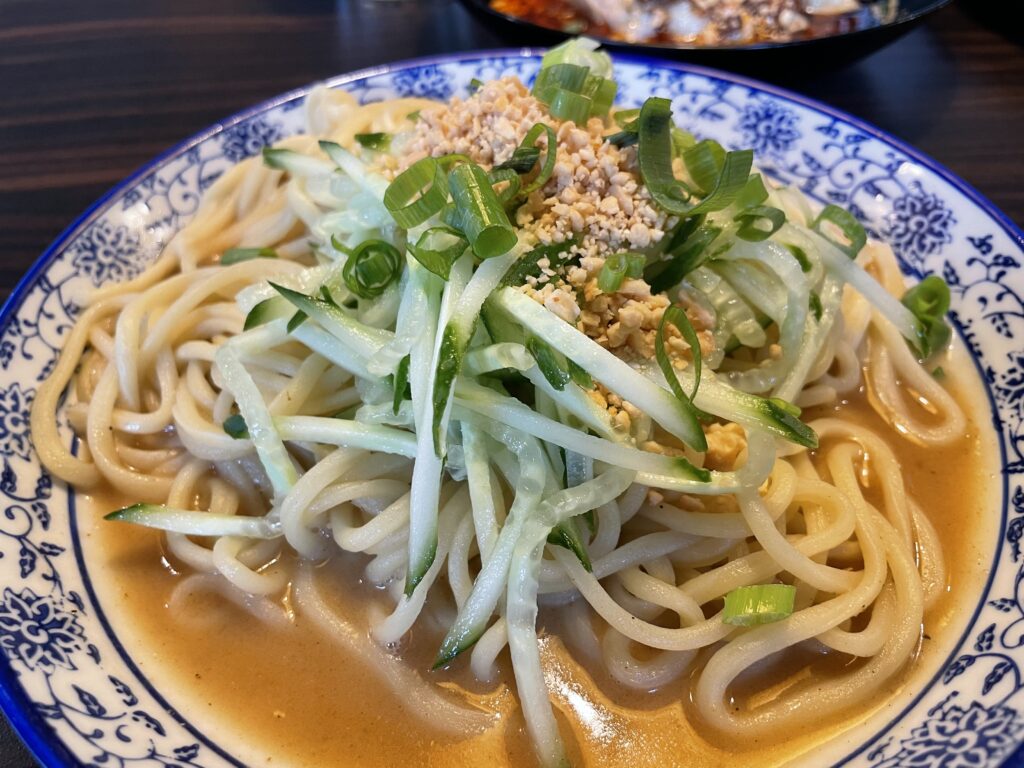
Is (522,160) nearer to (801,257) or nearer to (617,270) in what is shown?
(617,270)

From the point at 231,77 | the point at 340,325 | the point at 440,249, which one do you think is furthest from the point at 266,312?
the point at 231,77

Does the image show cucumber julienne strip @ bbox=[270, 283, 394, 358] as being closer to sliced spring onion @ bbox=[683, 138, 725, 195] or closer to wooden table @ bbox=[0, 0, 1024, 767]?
sliced spring onion @ bbox=[683, 138, 725, 195]

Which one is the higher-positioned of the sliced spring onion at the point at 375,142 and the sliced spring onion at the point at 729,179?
the sliced spring onion at the point at 729,179

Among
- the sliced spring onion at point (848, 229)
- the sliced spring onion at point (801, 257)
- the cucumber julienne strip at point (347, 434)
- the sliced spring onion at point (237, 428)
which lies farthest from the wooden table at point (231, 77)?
the cucumber julienne strip at point (347, 434)

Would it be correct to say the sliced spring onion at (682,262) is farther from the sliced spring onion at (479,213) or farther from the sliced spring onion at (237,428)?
the sliced spring onion at (237,428)

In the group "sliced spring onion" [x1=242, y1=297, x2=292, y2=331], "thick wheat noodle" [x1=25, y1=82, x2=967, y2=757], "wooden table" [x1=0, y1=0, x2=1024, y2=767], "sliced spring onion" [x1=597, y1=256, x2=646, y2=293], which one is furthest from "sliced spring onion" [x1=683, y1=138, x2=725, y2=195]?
"wooden table" [x1=0, y1=0, x2=1024, y2=767]

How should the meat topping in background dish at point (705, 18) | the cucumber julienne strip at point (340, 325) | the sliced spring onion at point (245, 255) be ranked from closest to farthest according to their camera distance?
the cucumber julienne strip at point (340, 325) → the sliced spring onion at point (245, 255) → the meat topping in background dish at point (705, 18)
